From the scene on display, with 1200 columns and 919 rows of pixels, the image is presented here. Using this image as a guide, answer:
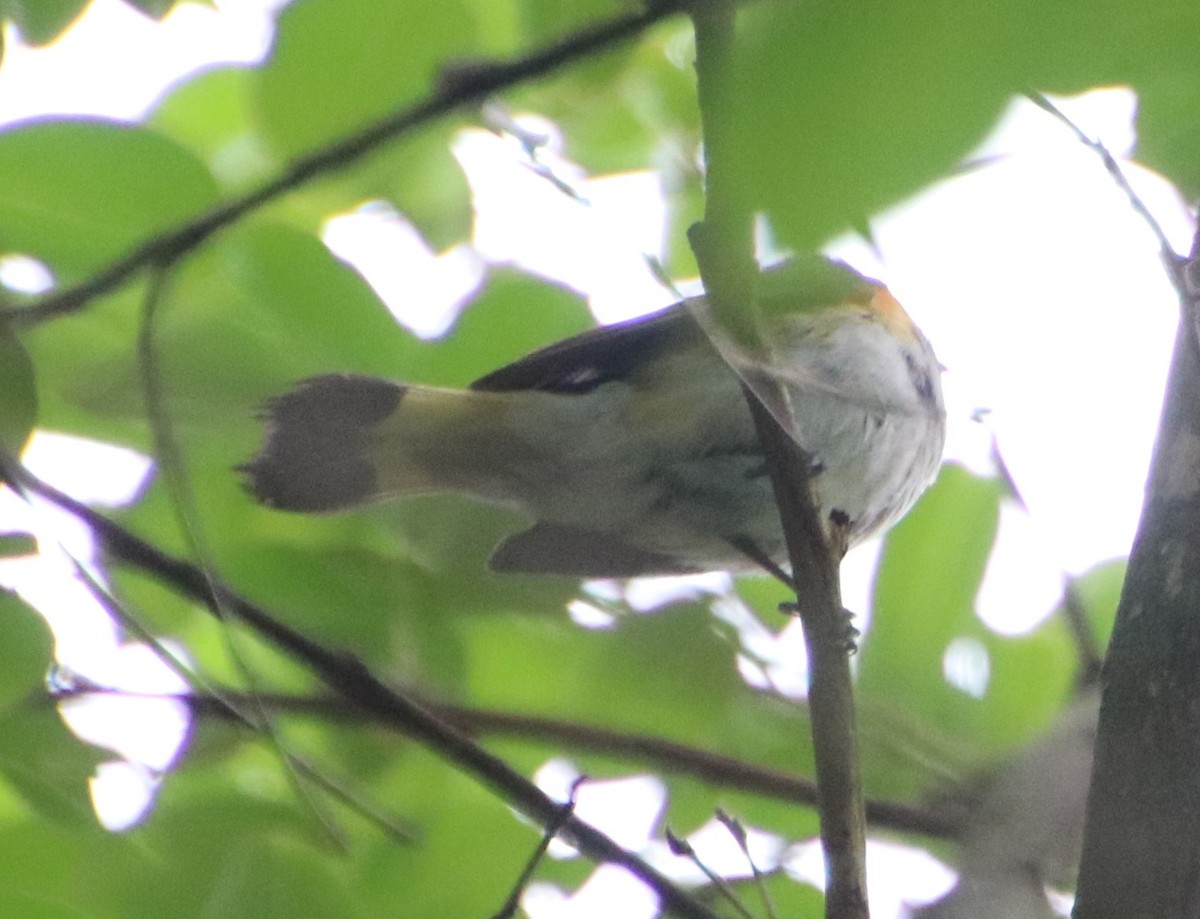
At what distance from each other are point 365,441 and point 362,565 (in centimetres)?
57

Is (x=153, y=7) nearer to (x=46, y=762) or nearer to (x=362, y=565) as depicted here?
(x=46, y=762)

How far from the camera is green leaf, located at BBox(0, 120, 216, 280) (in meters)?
1.81

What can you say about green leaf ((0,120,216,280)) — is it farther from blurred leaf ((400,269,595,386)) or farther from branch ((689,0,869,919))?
branch ((689,0,869,919))

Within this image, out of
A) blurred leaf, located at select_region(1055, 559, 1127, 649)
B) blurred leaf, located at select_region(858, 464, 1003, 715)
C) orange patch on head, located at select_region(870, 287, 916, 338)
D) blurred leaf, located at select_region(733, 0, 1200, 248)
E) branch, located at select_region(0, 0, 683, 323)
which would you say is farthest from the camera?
orange patch on head, located at select_region(870, 287, 916, 338)

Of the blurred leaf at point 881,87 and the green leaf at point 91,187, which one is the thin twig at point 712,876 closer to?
the green leaf at point 91,187

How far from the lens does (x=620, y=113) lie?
9.40 feet

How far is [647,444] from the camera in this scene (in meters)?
3.27

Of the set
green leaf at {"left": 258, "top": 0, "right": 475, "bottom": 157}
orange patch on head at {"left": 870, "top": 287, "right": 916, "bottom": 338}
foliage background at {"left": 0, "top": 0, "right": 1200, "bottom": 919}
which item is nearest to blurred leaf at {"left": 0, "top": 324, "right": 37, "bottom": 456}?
foliage background at {"left": 0, "top": 0, "right": 1200, "bottom": 919}

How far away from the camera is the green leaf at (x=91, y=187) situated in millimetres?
1809

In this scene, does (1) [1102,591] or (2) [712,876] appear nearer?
(2) [712,876]

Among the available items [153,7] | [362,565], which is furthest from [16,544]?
→ [153,7]

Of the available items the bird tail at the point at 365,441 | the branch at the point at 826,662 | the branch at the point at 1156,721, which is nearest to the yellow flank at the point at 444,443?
the bird tail at the point at 365,441

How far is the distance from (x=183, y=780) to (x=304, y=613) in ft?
1.14

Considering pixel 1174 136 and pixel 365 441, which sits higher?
pixel 365 441
